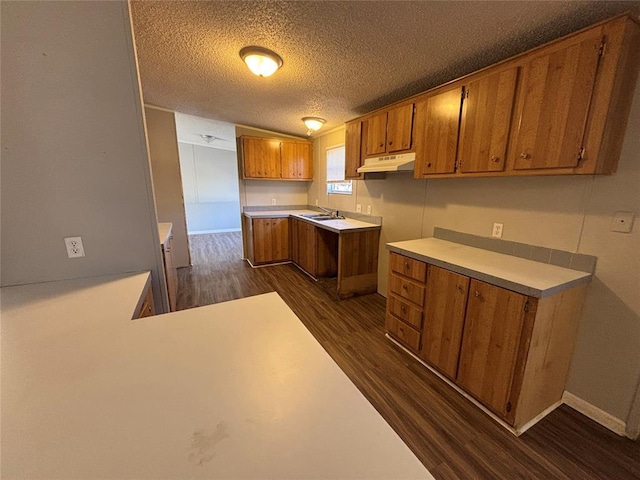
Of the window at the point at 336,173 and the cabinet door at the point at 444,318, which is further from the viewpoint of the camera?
the window at the point at 336,173

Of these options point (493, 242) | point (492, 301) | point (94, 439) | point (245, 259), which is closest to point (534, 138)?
point (493, 242)

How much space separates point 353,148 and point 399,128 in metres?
0.75

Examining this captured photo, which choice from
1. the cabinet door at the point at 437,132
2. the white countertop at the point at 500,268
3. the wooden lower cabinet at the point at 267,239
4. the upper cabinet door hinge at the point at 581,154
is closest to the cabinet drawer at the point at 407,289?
the white countertop at the point at 500,268

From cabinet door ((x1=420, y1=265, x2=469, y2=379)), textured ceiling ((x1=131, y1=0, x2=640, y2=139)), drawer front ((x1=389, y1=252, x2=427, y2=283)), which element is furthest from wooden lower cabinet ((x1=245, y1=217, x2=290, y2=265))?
cabinet door ((x1=420, y1=265, x2=469, y2=379))

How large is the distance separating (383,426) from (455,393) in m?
1.66

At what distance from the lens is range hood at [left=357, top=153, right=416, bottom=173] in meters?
2.36

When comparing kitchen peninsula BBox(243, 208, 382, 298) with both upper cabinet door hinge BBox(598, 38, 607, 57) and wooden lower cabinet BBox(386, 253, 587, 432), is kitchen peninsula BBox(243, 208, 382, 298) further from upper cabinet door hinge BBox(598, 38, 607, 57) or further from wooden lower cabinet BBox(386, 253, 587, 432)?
upper cabinet door hinge BBox(598, 38, 607, 57)

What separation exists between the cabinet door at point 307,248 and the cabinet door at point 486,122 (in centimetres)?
235

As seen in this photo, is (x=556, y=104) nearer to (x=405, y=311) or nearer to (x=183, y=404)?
(x=405, y=311)

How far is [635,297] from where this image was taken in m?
1.45

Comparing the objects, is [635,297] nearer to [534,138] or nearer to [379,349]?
[534,138]

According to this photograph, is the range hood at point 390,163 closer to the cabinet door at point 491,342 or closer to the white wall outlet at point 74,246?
the cabinet door at point 491,342

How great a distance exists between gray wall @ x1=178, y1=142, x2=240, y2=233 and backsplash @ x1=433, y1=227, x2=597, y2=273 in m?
6.42

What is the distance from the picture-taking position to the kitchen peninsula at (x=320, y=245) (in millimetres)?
3234
